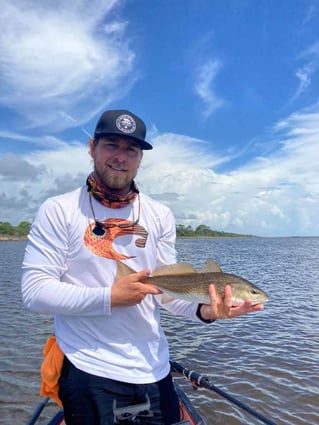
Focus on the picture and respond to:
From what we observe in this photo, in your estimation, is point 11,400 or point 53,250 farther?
point 11,400

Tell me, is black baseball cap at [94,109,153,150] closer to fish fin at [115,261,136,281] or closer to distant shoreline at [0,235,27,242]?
fish fin at [115,261,136,281]

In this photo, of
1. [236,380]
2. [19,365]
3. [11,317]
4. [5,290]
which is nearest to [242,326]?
[236,380]

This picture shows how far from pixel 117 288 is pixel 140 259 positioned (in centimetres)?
53

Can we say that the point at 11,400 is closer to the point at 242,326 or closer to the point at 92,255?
the point at 92,255

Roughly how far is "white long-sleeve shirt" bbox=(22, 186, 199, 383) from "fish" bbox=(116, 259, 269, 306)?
21 centimetres

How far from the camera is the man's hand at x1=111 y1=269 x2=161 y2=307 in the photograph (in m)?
3.13

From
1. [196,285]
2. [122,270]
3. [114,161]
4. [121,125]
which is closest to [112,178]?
[114,161]

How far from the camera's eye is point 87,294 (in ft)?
10.1

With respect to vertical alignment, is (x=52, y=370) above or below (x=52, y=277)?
below

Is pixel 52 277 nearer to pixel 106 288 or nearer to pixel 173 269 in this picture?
pixel 106 288

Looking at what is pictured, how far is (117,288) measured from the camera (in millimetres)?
3135

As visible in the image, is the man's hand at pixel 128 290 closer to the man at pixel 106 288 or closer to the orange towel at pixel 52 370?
the man at pixel 106 288

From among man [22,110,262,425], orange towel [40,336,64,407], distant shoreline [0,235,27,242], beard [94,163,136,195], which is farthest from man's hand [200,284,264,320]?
distant shoreline [0,235,27,242]

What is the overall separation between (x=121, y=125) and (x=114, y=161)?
0.34 m
